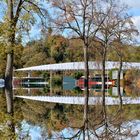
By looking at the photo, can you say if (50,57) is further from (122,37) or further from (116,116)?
(116,116)

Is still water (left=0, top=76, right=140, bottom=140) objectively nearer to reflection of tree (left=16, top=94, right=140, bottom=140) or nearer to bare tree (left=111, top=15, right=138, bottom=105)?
reflection of tree (left=16, top=94, right=140, bottom=140)

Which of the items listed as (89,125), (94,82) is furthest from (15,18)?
(94,82)

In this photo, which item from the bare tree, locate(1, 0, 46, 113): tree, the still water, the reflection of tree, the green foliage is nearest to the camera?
the still water

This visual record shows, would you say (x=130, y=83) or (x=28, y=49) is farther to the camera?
(x=28, y=49)

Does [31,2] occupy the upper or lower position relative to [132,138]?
upper

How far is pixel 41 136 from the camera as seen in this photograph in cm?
1087

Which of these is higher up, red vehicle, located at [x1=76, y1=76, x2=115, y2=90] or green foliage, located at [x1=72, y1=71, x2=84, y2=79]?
green foliage, located at [x1=72, y1=71, x2=84, y2=79]

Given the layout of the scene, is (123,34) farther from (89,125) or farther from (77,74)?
(89,125)

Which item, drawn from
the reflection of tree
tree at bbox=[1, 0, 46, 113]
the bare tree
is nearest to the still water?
the reflection of tree

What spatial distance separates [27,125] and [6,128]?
1.77 metres

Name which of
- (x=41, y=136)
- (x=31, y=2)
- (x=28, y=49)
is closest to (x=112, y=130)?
(x=41, y=136)

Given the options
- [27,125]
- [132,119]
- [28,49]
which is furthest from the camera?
[28,49]

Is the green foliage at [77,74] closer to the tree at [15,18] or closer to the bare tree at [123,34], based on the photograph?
the bare tree at [123,34]

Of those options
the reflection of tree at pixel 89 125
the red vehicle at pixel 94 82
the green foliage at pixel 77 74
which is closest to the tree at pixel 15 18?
the reflection of tree at pixel 89 125
